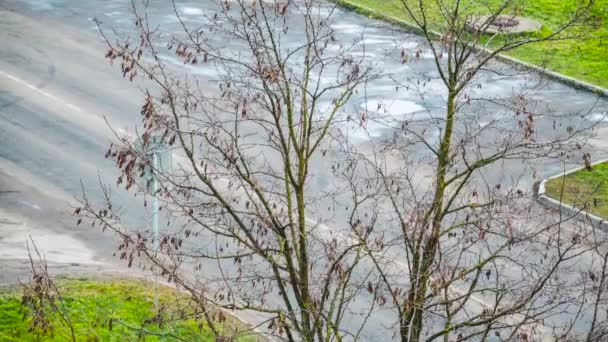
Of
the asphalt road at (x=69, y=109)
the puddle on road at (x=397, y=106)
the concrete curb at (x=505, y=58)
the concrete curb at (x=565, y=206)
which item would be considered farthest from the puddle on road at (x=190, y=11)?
the concrete curb at (x=565, y=206)

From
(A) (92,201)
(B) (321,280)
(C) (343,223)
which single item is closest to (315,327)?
(B) (321,280)

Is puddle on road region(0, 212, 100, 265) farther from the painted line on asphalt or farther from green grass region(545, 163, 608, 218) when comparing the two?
green grass region(545, 163, 608, 218)

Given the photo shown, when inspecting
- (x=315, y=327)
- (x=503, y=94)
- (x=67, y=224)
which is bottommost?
(x=315, y=327)

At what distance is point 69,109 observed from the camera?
2147 cm

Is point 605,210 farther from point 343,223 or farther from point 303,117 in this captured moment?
point 303,117

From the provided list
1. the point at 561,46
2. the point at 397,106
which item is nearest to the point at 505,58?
the point at 561,46

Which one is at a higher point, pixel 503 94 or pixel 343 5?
pixel 343 5

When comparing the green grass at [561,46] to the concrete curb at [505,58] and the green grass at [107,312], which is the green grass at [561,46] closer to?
the concrete curb at [505,58]

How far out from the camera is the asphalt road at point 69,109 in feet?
54.6

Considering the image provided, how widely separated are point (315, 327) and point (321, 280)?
0.95 m

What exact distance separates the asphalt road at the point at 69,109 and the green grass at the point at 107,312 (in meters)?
0.87

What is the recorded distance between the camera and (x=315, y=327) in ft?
32.1

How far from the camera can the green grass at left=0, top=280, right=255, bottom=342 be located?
519 inches

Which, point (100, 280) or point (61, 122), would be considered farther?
point (61, 122)
